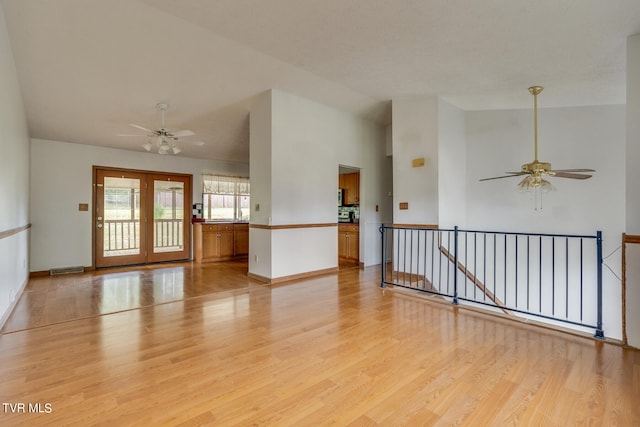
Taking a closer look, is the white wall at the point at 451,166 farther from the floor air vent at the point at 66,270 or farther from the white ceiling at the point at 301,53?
the floor air vent at the point at 66,270

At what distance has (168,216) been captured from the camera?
24.0 feet

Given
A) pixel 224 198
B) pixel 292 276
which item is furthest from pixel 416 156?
pixel 224 198

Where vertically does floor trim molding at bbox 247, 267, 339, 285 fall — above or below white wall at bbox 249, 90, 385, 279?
below

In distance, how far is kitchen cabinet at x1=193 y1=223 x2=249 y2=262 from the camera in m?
7.06

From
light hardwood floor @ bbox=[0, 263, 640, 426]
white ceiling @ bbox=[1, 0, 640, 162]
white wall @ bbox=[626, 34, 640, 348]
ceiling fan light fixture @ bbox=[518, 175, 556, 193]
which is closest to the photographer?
light hardwood floor @ bbox=[0, 263, 640, 426]

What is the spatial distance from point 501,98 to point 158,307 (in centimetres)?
563

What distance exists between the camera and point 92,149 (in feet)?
20.8

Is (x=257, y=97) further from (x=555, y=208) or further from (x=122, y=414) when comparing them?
(x=555, y=208)

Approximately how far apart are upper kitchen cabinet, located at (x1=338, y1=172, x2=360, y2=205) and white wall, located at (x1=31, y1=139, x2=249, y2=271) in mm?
4864

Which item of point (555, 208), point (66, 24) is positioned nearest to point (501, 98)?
point (555, 208)

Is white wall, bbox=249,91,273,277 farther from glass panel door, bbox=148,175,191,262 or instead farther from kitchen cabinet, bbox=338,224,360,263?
glass panel door, bbox=148,175,191,262

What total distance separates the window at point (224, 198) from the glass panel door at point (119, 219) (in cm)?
143

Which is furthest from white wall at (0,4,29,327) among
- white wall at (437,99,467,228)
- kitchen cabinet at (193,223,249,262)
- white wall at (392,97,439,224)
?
white wall at (437,99,467,228)

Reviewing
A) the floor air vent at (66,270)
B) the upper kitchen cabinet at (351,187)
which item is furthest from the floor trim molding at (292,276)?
the floor air vent at (66,270)
